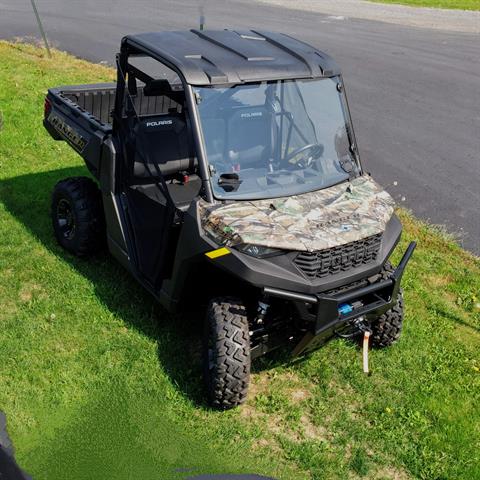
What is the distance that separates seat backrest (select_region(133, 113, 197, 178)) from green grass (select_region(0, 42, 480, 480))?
122 cm

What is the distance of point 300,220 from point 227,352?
3.24 feet

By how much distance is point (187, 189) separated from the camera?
4945 mm

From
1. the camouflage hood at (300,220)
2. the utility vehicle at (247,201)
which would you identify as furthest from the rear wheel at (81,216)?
the camouflage hood at (300,220)

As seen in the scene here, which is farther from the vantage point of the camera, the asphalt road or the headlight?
the asphalt road

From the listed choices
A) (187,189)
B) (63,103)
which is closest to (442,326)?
(187,189)

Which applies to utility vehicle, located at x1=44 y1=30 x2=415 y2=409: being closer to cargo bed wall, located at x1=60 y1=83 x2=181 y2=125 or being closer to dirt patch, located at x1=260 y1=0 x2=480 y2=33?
cargo bed wall, located at x1=60 y1=83 x2=181 y2=125

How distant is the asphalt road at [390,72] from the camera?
8.47 metres

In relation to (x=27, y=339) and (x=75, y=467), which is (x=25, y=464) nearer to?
(x=75, y=467)

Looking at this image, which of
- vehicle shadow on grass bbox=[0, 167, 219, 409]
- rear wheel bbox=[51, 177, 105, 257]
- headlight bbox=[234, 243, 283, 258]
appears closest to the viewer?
headlight bbox=[234, 243, 283, 258]

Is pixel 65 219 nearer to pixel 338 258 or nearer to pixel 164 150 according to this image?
pixel 164 150

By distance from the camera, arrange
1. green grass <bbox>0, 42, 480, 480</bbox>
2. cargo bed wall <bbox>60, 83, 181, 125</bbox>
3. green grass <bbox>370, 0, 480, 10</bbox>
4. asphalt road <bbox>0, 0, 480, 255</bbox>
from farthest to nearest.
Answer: green grass <bbox>370, 0, 480, 10</bbox> < asphalt road <bbox>0, 0, 480, 255</bbox> < cargo bed wall <bbox>60, 83, 181, 125</bbox> < green grass <bbox>0, 42, 480, 480</bbox>

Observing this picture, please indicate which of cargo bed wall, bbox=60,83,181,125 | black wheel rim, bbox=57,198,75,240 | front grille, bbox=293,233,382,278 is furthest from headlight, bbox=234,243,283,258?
cargo bed wall, bbox=60,83,181,125

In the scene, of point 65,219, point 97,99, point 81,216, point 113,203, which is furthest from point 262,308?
point 97,99

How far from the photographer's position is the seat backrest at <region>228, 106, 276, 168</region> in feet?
14.2
